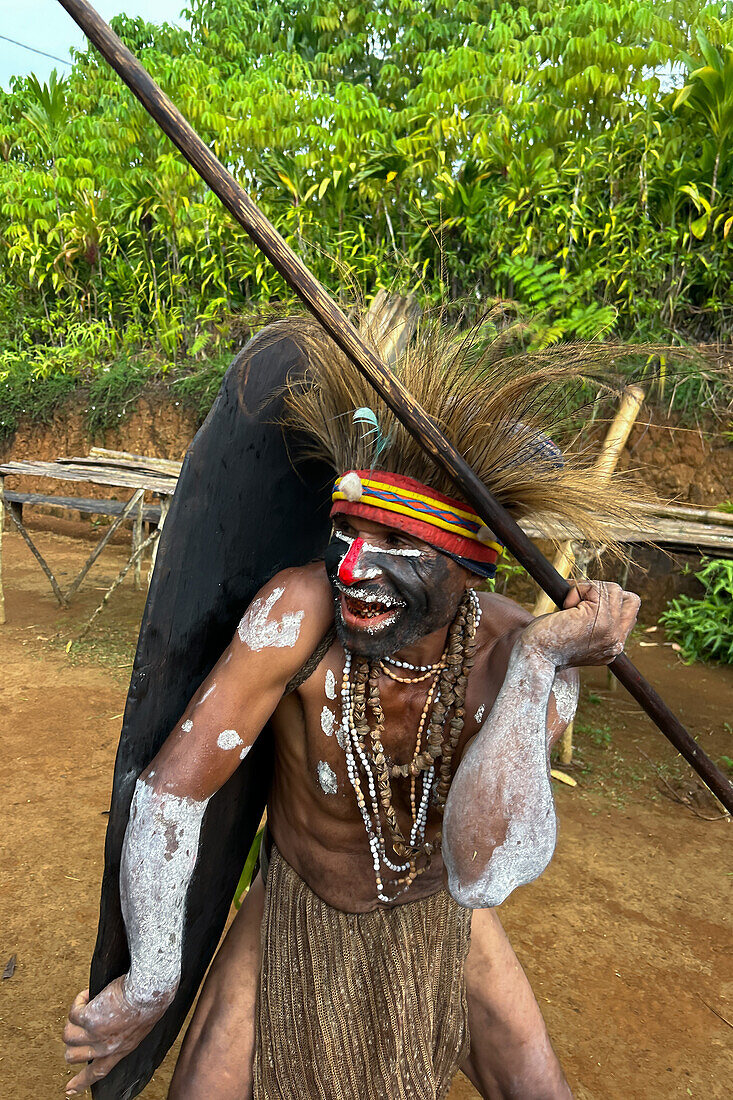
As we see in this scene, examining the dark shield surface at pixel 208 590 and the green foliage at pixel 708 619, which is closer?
the dark shield surface at pixel 208 590

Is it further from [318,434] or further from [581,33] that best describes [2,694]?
[581,33]

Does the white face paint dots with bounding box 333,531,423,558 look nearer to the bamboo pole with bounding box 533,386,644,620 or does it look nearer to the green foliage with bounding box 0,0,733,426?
the bamboo pole with bounding box 533,386,644,620

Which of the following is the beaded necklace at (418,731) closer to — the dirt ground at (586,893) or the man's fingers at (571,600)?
the man's fingers at (571,600)

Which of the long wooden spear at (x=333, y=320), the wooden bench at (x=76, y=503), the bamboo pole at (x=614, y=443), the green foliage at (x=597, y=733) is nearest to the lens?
the long wooden spear at (x=333, y=320)

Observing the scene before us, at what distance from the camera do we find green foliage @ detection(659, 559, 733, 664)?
584 cm

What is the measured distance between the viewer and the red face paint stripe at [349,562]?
4.78ft

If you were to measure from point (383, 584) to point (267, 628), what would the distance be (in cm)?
24

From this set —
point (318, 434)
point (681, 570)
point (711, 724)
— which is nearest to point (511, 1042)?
point (318, 434)

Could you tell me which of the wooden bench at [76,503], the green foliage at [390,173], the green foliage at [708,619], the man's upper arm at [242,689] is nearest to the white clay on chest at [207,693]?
the man's upper arm at [242,689]

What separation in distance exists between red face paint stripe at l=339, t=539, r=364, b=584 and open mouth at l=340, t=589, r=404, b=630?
0.12 ft

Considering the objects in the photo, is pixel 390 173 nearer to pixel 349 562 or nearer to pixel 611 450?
pixel 611 450

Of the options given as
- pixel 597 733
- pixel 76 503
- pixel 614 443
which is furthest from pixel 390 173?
pixel 614 443

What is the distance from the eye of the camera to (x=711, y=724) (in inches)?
194

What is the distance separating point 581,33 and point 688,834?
697 cm
